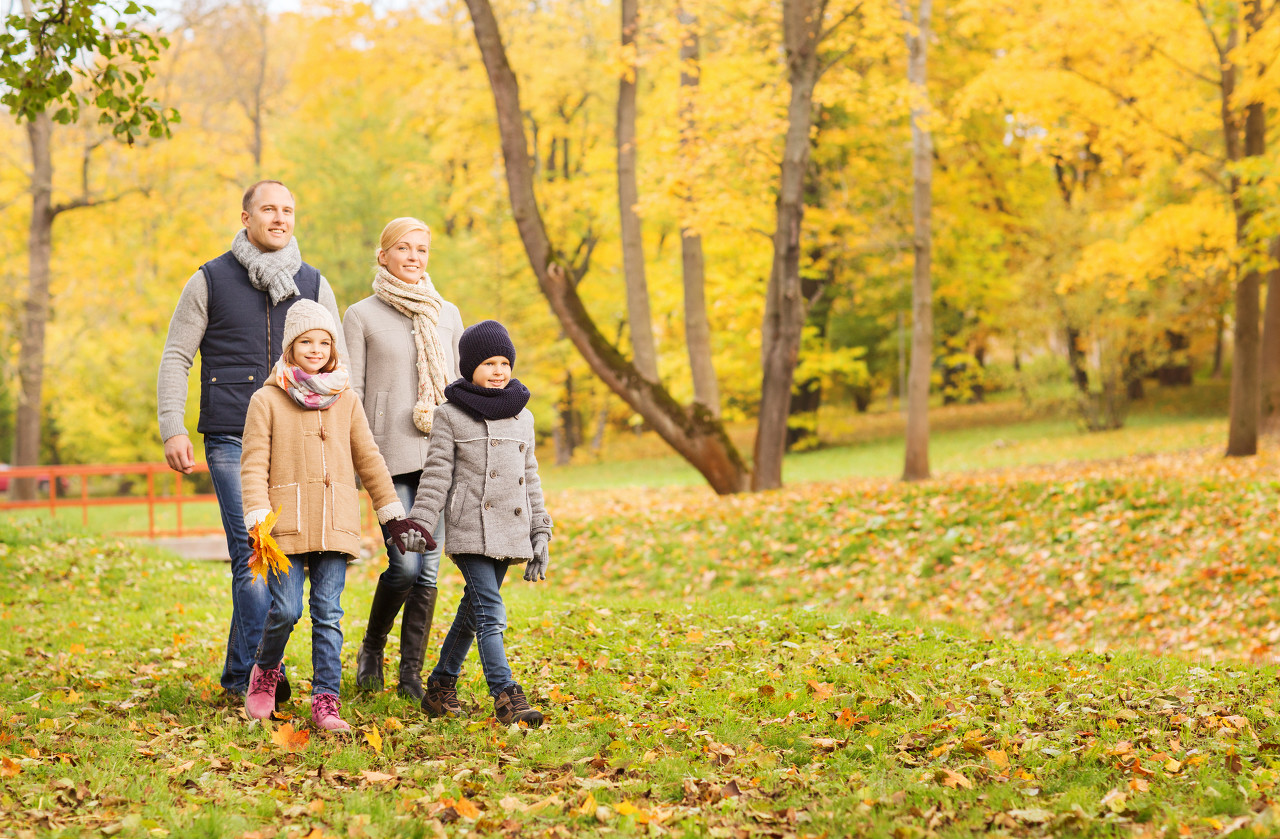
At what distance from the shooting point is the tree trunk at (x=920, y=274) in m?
13.6

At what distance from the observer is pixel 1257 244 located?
12484mm

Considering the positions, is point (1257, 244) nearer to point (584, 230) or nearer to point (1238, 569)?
point (1238, 569)

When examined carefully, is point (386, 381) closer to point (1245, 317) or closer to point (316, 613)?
point (316, 613)

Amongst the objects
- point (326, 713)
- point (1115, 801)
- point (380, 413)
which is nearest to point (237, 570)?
point (326, 713)

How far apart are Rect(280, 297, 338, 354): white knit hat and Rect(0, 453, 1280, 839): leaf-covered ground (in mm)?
1591

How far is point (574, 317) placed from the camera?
12.3 metres

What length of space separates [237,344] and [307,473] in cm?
76

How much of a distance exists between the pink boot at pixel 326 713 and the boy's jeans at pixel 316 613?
0.10 feet

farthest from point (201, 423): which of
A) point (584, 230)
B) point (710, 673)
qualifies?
point (584, 230)

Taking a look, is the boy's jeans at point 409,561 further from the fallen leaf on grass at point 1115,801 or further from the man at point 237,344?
the fallen leaf on grass at point 1115,801

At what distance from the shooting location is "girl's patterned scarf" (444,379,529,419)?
173 inches

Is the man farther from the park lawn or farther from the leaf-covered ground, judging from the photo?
the park lawn

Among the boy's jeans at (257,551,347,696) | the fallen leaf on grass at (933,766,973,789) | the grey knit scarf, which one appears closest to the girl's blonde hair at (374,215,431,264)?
the grey knit scarf

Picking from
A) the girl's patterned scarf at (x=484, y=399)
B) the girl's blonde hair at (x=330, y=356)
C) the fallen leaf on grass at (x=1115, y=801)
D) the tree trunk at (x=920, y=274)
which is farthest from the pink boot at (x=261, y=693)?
the tree trunk at (x=920, y=274)
